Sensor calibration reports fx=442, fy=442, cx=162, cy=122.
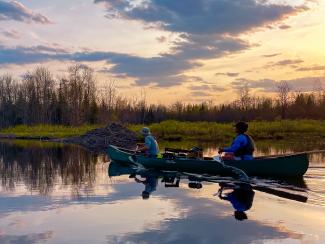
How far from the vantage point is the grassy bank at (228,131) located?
47.6 metres

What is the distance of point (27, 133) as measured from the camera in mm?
61125

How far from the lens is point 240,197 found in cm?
1297

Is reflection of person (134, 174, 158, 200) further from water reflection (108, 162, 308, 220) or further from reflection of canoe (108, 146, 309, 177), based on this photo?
reflection of canoe (108, 146, 309, 177)

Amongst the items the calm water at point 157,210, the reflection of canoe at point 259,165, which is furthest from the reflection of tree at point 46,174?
the reflection of canoe at point 259,165

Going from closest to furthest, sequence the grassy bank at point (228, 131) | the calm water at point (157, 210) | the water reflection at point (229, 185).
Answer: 1. the calm water at point (157, 210)
2. the water reflection at point (229, 185)
3. the grassy bank at point (228, 131)

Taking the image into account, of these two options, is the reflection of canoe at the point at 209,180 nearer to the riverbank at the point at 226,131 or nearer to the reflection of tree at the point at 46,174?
the reflection of tree at the point at 46,174

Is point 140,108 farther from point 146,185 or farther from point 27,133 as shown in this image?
point 146,185

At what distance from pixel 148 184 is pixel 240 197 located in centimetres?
409

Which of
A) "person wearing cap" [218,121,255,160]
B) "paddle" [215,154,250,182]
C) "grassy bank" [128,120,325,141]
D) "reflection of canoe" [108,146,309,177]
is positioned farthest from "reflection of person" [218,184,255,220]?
"grassy bank" [128,120,325,141]

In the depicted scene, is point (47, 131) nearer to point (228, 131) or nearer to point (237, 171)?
point (228, 131)

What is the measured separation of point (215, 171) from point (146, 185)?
9.38ft

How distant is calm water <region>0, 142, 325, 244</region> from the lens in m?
8.93

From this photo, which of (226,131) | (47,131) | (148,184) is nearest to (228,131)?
(226,131)

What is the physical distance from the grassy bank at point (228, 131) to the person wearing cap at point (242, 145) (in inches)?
1143
